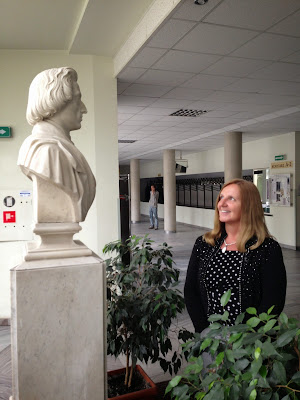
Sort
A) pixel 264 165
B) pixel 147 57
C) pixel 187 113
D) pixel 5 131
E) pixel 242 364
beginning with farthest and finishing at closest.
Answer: pixel 264 165
pixel 187 113
pixel 5 131
pixel 147 57
pixel 242 364

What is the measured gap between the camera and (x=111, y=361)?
3.26 metres

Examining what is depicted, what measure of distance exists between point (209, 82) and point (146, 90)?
0.91 meters

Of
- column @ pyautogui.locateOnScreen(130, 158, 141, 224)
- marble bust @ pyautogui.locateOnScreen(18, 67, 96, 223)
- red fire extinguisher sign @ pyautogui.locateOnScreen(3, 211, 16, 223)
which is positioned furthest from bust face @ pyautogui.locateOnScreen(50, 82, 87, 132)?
column @ pyautogui.locateOnScreen(130, 158, 141, 224)

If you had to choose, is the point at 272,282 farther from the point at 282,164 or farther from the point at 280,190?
the point at 282,164

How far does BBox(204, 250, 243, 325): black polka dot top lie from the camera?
5.46ft

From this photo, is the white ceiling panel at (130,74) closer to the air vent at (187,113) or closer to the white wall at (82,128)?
the white wall at (82,128)

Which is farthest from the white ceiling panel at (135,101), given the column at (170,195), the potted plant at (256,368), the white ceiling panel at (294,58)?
the column at (170,195)

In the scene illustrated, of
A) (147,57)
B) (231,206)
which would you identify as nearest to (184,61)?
(147,57)

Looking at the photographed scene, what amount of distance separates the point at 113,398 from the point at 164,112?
5300 millimetres

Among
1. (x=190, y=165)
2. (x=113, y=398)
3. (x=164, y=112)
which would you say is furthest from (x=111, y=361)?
(x=190, y=165)

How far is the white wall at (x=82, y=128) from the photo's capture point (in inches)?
151

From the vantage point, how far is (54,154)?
1.67m

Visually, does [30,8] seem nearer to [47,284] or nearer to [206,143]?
[47,284]

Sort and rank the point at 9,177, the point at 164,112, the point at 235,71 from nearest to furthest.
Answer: the point at 9,177, the point at 235,71, the point at 164,112
